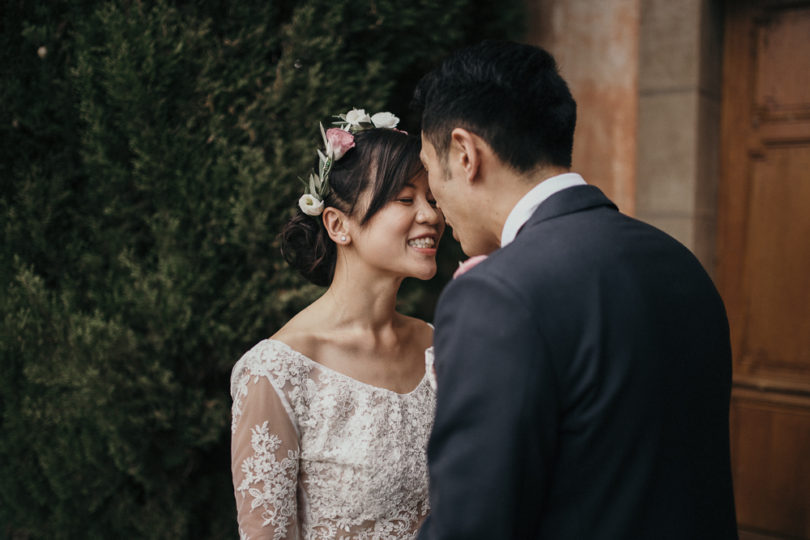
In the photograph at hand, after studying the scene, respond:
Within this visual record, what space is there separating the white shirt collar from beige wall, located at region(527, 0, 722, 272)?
9.50ft

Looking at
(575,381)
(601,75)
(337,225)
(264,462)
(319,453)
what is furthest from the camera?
(601,75)

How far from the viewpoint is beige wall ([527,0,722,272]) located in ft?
12.8

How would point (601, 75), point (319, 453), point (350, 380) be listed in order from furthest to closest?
1. point (601, 75)
2. point (350, 380)
3. point (319, 453)

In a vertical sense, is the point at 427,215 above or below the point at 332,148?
below

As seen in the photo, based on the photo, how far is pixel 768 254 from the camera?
13.0 ft

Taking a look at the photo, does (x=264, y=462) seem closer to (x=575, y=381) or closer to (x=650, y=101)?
(x=575, y=381)

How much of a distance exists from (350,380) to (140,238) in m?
1.48

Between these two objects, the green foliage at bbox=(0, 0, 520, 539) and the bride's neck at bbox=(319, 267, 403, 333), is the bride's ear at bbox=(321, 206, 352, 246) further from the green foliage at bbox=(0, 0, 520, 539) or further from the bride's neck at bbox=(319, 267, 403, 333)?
the green foliage at bbox=(0, 0, 520, 539)

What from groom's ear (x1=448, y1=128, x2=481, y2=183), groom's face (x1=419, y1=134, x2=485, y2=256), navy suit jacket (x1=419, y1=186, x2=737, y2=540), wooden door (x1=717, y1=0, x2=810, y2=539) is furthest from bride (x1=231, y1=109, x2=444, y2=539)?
wooden door (x1=717, y1=0, x2=810, y2=539)

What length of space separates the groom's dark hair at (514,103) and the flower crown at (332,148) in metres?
0.76

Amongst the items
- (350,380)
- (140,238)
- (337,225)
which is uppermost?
(337,225)

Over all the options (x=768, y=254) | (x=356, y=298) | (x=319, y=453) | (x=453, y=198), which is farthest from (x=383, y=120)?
(x=768, y=254)

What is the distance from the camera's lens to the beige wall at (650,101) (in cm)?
391

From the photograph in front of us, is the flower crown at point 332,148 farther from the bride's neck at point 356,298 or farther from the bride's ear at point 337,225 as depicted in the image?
the bride's neck at point 356,298
